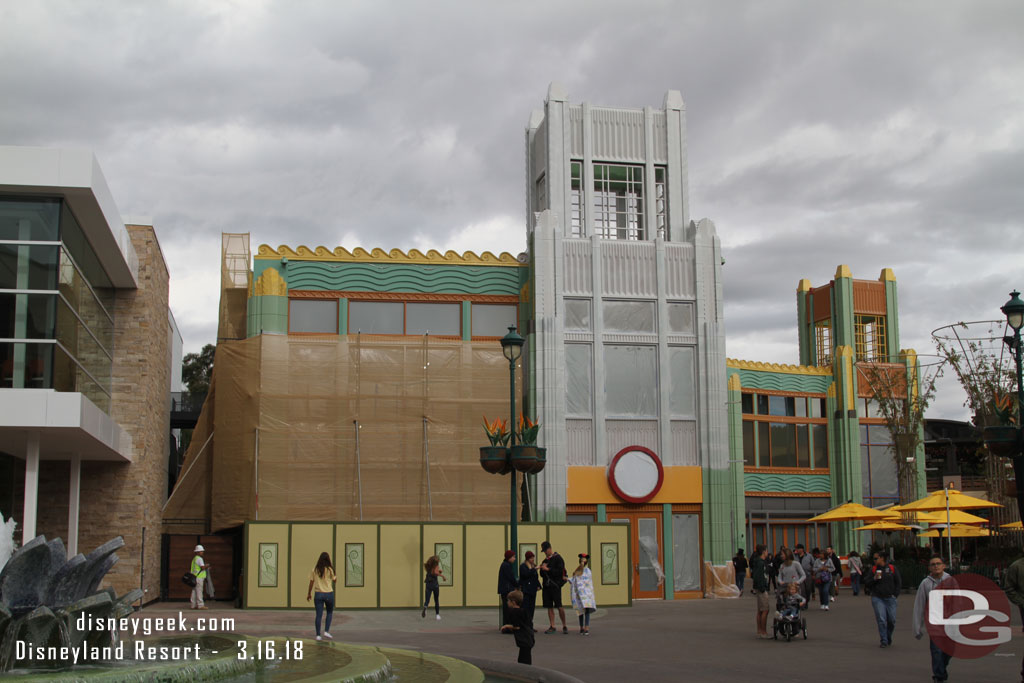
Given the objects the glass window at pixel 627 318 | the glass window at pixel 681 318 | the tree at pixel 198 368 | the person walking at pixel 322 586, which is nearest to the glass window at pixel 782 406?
the glass window at pixel 681 318

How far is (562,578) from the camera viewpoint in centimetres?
2120

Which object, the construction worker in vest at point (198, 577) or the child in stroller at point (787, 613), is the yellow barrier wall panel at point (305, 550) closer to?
the construction worker in vest at point (198, 577)

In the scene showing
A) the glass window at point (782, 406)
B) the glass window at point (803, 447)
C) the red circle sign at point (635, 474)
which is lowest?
the red circle sign at point (635, 474)

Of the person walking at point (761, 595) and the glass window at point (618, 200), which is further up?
the glass window at point (618, 200)

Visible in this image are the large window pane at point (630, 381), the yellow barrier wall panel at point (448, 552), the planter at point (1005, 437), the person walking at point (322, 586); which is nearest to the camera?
the planter at point (1005, 437)

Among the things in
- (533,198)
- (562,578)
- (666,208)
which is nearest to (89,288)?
(562,578)

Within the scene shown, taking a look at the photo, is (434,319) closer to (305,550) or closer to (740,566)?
(305,550)

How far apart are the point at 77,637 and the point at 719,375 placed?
2618 centimetres

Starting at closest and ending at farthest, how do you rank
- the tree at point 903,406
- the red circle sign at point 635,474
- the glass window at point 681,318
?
1. the red circle sign at point 635,474
2. the glass window at point 681,318
3. the tree at point 903,406

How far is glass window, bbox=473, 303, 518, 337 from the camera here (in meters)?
34.2

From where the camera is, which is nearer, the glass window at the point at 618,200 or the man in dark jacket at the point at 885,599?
the man in dark jacket at the point at 885,599

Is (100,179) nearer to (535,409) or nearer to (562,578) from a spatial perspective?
(562,578)

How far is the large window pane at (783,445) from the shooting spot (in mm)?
44062

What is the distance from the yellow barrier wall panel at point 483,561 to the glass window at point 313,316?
8.56 m
